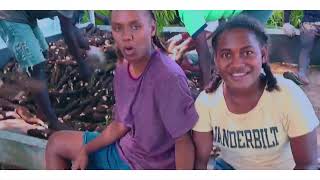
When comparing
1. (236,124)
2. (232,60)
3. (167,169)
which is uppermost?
(232,60)

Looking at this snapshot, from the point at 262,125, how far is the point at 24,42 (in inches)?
36.7

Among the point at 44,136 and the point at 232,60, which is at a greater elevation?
the point at 232,60

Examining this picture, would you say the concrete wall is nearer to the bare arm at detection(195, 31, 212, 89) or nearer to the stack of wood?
the stack of wood

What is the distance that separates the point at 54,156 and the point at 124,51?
0.49 meters

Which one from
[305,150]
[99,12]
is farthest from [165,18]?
[305,150]

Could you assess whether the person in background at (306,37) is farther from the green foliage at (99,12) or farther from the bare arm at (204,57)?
the green foliage at (99,12)

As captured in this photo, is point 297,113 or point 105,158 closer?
point 297,113

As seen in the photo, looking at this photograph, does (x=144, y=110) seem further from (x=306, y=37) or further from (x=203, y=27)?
(x=306, y=37)

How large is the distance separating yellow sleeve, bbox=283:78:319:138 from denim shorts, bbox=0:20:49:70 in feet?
2.97

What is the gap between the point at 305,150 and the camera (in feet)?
6.90

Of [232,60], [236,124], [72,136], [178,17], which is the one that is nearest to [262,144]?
[236,124]

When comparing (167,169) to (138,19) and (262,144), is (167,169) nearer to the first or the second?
(262,144)

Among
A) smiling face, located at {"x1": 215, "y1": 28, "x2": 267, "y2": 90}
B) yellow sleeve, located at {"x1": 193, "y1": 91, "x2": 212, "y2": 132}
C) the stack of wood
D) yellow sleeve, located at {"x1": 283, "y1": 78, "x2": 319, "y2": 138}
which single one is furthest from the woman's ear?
the stack of wood

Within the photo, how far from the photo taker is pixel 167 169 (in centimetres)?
219
